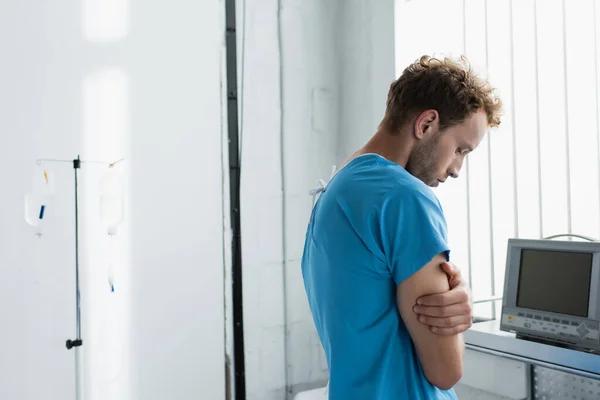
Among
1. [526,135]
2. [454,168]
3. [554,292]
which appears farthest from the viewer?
[526,135]

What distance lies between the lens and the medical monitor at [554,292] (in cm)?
140

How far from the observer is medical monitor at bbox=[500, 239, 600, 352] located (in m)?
1.40

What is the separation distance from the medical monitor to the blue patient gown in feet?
2.28

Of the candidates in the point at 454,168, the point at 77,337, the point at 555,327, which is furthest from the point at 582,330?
the point at 77,337

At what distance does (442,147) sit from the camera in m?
1.04

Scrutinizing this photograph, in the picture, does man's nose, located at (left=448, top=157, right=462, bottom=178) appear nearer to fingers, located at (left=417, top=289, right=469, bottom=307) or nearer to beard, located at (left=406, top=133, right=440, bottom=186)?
beard, located at (left=406, top=133, right=440, bottom=186)

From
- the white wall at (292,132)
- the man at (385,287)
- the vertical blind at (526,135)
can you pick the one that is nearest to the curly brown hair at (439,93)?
the man at (385,287)

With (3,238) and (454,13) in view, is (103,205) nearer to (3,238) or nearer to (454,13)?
(3,238)

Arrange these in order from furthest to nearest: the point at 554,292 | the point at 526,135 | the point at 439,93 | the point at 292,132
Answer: the point at 292,132, the point at 526,135, the point at 554,292, the point at 439,93

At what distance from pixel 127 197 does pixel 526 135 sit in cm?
150

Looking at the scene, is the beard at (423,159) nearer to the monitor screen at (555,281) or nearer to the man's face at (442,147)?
the man's face at (442,147)

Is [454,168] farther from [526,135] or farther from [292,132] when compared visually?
[292,132]

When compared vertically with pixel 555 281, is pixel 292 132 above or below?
above

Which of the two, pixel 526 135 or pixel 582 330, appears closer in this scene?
pixel 582 330
